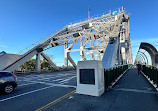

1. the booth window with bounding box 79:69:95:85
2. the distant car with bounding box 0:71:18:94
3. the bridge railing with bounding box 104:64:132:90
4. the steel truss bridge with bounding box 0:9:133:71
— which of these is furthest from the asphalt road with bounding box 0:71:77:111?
the steel truss bridge with bounding box 0:9:133:71

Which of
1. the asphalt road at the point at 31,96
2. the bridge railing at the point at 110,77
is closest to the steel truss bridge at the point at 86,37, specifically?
the bridge railing at the point at 110,77

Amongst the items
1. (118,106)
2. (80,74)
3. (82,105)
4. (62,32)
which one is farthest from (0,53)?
(118,106)

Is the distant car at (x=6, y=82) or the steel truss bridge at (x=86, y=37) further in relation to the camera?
the steel truss bridge at (x=86, y=37)

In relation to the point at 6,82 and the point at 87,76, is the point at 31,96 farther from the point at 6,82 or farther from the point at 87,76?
the point at 87,76

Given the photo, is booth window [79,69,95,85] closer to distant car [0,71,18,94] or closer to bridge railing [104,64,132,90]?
bridge railing [104,64,132,90]

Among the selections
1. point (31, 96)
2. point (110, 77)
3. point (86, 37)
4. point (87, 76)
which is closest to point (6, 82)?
point (31, 96)

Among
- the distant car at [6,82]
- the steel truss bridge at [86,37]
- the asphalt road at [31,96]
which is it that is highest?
the steel truss bridge at [86,37]

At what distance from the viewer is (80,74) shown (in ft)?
21.0

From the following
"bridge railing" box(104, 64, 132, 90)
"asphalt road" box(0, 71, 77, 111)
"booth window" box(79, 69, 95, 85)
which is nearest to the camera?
"asphalt road" box(0, 71, 77, 111)

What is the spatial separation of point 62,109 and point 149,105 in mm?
3917

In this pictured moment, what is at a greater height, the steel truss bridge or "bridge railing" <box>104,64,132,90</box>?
the steel truss bridge

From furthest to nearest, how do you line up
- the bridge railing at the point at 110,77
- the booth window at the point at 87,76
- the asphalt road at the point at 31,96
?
the bridge railing at the point at 110,77 < the booth window at the point at 87,76 < the asphalt road at the point at 31,96

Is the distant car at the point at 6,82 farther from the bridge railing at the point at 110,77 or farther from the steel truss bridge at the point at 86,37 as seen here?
the steel truss bridge at the point at 86,37

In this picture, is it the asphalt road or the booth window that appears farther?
the booth window
